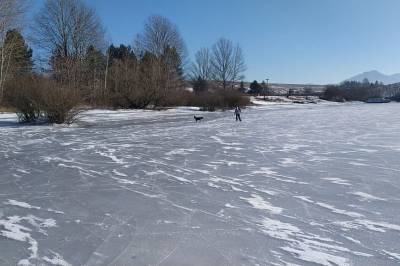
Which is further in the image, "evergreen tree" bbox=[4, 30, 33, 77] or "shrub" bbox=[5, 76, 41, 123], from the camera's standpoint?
"evergreen tree" bbox=[4, 30, 33, 77]

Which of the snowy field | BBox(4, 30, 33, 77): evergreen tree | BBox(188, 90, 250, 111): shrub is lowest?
the snowy field

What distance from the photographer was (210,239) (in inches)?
193

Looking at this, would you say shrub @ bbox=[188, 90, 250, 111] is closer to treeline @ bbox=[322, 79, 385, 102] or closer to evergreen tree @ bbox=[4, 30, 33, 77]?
evergreen tree @ bbox=[4, 30, 33, 77]

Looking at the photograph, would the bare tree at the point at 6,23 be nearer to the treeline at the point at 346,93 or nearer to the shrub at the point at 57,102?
the shrub at the point at 57,102

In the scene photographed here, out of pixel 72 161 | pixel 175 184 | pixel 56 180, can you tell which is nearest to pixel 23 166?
pixel 72 161

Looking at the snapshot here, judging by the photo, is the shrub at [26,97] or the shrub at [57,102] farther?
the shrub at [26,97]

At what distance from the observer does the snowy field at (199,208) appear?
4.48 metres

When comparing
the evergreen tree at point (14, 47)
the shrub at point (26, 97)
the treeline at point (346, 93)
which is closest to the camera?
the shrub at point (26, 97)

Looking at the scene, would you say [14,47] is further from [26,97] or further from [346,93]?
[346,93]

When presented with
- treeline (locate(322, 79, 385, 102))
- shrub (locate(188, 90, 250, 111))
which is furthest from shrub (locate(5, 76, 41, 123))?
treeline (locate(322, 79, 385, 102))

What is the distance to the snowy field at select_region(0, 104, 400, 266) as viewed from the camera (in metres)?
4.48

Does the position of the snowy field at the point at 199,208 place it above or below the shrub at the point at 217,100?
below

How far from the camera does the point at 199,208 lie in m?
6.23

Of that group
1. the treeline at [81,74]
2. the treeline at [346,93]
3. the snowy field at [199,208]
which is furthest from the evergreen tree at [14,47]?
the treeline at [346,93]
